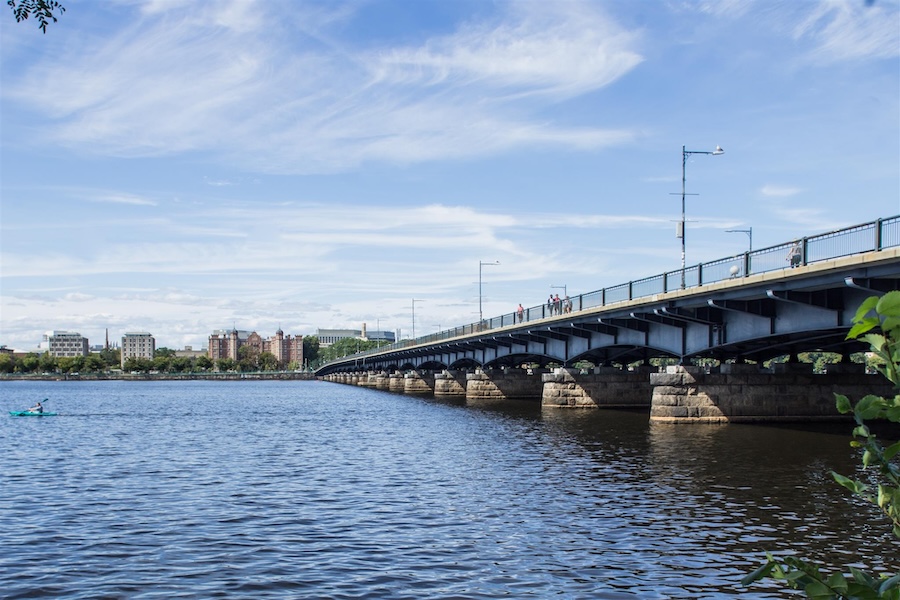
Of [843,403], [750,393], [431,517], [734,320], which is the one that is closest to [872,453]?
[843,403]

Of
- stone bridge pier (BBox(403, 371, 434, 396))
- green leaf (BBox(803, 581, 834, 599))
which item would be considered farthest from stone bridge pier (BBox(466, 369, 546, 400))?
green leaf (BBox(803, 581, 834, 599))

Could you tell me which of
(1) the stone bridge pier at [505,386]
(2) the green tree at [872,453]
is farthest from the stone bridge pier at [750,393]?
(2) the green tree at [872,453]

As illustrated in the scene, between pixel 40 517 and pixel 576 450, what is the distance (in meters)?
20.6

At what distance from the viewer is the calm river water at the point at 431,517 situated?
1492 centimetres

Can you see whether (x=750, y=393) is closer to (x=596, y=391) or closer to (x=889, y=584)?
(x=596, y=391)

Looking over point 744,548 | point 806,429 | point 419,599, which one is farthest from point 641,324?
point 419,599

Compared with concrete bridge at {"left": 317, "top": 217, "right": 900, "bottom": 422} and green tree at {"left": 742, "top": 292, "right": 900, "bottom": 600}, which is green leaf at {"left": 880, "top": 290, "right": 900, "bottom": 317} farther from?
concrete bridge at {"left": 317, "top": 217, "right": 900, "bottom": 422}

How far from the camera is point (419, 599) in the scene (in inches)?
543

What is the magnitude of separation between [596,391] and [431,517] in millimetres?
45372

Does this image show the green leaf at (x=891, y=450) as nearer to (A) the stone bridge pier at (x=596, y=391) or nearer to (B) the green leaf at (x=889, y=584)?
(B) the green leaf at (x=889, y=584)

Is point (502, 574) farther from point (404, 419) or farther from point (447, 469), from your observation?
point (404, 419)

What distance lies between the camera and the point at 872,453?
4.11 metres

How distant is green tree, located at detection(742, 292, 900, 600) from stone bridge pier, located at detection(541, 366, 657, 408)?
199ft

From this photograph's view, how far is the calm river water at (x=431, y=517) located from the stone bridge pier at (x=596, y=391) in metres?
24.1
